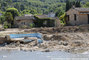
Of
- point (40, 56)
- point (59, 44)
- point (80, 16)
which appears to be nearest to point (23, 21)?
point (80, 16)

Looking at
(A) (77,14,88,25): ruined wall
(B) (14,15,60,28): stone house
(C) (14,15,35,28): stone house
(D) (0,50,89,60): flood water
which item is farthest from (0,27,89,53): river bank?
(C) (14,15,35,28): stone house

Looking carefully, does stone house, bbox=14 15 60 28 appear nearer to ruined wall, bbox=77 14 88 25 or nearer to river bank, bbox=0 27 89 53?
ruined wall, bbox=77 14 88 25

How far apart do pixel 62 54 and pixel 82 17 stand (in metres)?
17.7

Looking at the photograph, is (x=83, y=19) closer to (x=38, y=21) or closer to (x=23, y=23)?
(x=38, y=21)

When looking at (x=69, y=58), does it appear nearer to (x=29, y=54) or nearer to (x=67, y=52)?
(x=67, y=52)

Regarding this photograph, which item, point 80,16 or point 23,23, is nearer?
point 80,16

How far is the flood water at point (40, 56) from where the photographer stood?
20.9 m

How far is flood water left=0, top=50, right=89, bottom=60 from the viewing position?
2092cm

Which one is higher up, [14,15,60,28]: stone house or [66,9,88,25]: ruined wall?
[66,9,88,25]: ruined wall

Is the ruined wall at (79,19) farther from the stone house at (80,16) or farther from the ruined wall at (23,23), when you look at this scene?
the ruined wall at (23,23)

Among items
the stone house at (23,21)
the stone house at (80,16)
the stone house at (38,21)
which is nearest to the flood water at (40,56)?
the stone house at (80,16)

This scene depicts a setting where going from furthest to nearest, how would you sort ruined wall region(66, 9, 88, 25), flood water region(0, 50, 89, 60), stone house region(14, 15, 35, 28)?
stone house region(14, 15, 35, 28), ruined wall region(66, 9, 88, 25), flood water region(0, 50, 89, 60)

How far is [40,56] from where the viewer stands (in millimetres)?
21859

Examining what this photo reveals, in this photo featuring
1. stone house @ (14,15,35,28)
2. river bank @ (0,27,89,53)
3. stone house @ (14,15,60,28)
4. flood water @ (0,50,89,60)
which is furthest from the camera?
stone house @ (14,15,35,28)
